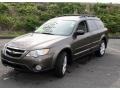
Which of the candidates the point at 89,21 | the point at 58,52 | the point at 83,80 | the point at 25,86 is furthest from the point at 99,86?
the point at 89,21

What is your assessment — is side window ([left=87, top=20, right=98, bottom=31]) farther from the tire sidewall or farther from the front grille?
the front grille

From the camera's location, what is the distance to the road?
24.6ft

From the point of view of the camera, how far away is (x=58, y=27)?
9.10 meters

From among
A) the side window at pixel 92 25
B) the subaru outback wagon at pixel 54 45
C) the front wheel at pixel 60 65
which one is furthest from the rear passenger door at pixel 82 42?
the front wheel at pixel 60 65

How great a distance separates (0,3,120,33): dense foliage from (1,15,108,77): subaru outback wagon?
8.36m

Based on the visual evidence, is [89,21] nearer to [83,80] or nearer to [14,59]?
[83,80]

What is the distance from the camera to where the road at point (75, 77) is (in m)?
7.51

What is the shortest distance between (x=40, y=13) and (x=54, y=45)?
12.5 metres

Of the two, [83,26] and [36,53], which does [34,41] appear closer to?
[36,53]

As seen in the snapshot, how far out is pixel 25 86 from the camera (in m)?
7.30

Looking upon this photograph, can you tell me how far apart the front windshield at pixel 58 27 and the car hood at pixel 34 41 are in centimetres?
39

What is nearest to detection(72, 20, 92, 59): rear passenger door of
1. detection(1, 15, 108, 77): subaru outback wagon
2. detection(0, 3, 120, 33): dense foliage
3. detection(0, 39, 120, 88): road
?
detection(1, 15, 108, 77): subaru outback wagon

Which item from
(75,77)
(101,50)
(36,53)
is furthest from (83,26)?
(36,53)

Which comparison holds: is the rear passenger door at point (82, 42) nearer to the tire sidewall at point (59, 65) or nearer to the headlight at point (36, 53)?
the tire sidewall at point (59, 65)
